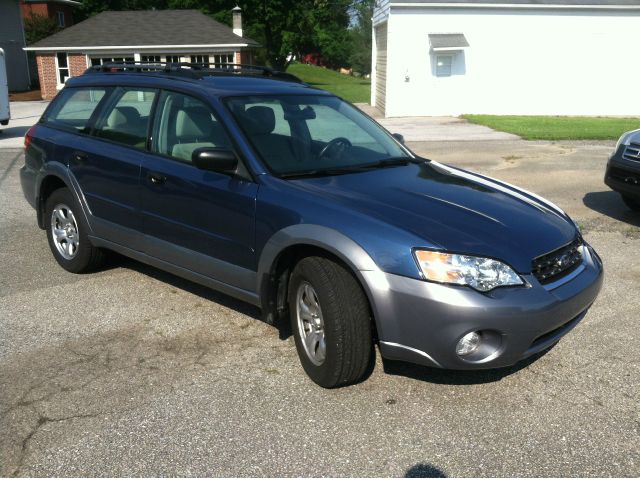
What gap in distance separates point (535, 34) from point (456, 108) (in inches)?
135

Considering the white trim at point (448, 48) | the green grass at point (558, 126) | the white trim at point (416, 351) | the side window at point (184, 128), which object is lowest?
the green grass at point (558, 126)

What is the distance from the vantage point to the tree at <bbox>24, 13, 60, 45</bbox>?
122 feet

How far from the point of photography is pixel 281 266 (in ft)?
13.1

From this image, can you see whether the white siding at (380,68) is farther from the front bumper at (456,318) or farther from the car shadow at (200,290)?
the front bumper at (456,318)

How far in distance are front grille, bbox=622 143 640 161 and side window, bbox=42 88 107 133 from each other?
18.2 ft

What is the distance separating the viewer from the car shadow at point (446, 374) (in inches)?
154

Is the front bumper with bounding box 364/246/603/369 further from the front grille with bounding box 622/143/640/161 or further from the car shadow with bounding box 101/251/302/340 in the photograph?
the front grille with bounding box 622/143/640/161

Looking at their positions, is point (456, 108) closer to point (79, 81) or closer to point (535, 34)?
point (535, 34)

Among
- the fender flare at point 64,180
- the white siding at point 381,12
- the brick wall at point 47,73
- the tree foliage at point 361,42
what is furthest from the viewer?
the tree foliage at point 361,42

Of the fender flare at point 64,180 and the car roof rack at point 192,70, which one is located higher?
the car roof rack at point 192,70

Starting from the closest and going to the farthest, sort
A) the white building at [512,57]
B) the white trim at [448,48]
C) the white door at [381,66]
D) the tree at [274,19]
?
the white trim at [448,48] < the white building at [512,57] < the white door at [381,66] < the tree at [274,19]

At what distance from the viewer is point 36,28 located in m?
37.2

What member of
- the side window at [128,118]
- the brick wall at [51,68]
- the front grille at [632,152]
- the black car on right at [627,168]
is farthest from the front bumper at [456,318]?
the brick wall at [51,68]

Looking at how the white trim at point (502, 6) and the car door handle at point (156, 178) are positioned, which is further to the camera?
the white trim at point (502, 6)
